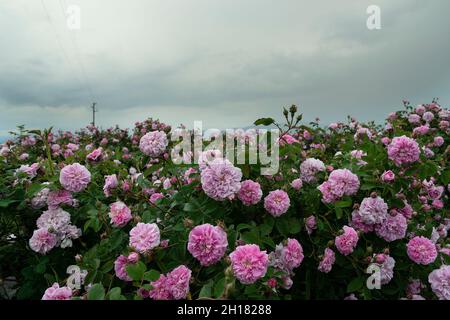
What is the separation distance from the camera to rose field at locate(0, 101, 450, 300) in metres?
1.45

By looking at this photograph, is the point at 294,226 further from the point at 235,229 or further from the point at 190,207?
the point at 190,207

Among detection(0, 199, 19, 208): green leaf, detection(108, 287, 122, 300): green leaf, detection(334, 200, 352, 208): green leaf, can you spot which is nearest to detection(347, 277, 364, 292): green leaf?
detection(334, 200, 352, 208): green leaf

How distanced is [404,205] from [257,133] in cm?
82

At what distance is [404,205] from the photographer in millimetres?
1901

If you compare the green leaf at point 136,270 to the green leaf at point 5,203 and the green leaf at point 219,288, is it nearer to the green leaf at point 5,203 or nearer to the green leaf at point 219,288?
the green leaf at point 219,288

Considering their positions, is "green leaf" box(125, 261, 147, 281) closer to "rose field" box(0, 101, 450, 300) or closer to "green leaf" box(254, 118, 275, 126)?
"rose field" box(0, 101, 450, 300)

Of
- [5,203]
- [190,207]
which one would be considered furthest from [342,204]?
[5,203]

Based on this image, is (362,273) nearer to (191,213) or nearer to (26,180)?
(191,213)

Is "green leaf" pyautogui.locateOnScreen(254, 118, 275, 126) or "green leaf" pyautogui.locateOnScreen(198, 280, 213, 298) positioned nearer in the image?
"green leaf" pyautogui.locateOnScreen(198, 280, 213, 298)

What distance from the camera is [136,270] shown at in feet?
4.66

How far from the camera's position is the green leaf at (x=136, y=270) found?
1409 mm

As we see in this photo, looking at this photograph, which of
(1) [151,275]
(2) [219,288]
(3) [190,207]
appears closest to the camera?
(2) [219,288]

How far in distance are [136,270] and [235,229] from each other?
50 cm
